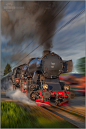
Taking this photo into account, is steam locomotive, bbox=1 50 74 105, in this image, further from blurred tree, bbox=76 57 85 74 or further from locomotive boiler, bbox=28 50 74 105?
blurred tree, bbox=76 57 85 74

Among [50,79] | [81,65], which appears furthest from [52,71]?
[81,65]

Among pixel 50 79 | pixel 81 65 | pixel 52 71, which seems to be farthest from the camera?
pixel 81 65

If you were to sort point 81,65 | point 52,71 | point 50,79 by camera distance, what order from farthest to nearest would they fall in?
point 81,65
point 50,79
point 52,71

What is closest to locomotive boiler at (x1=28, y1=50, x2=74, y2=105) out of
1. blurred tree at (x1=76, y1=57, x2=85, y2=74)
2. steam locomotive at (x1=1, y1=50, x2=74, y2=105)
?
steam locomotive at (x1=1, y1=50, x2=74, y2=105)

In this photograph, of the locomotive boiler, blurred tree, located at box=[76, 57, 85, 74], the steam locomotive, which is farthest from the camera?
blurred tree, located at box=[76, 57, 85, 74]

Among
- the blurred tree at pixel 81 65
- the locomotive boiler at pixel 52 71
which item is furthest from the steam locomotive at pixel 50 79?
the blurred tree at pixel 81 65

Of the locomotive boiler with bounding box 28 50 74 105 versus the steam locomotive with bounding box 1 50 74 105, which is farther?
the locomotive boiler with bounding box 28 50 74 105

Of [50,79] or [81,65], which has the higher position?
[81,65]

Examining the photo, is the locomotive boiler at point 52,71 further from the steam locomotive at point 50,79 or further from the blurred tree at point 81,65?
the blurred tree at point 81,65

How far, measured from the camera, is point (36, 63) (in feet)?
34.1

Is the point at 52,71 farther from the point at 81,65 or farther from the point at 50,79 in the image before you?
the point at 81,65

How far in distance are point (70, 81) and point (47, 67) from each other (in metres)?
10.1

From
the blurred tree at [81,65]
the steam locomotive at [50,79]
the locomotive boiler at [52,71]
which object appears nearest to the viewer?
the steam locomotive at [50,79]

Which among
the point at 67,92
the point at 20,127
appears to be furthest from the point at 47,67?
the point at 20,127
